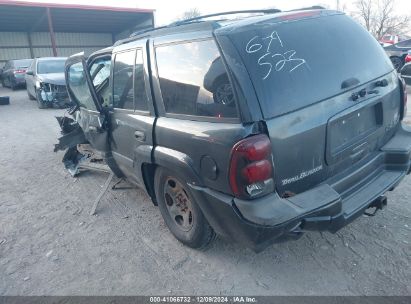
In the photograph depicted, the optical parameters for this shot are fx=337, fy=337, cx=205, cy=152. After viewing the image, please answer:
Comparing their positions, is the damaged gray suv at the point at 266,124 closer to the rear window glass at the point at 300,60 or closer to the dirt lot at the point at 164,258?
the rear window glass at the point at 300,60

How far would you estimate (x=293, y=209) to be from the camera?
7.41 ft

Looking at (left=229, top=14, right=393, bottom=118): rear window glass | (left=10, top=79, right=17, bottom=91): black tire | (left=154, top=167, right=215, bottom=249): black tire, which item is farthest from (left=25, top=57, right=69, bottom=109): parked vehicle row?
(left=229, top=14, right=393, bottom=118): rear window glass

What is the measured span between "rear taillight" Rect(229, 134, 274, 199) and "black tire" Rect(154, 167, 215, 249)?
584 mm

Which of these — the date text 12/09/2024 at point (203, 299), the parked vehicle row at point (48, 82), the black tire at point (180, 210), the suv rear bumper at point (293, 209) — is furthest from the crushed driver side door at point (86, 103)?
the parked vehicle row at point (48, 82)

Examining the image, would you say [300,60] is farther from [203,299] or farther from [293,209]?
[203,299]

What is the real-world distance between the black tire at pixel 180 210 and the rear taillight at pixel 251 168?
58 cm

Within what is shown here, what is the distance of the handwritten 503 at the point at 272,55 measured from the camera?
91.2 inches

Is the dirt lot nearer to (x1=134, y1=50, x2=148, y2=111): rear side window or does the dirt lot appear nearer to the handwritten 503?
(x1=134, y1=50, x2=148, y2=111): rear side window

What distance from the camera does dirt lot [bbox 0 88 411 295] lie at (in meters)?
2.63

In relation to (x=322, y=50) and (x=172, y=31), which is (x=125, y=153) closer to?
(x=172, y=31)

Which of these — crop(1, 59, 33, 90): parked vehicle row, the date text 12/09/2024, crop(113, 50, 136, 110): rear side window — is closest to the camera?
the date text 12/09/2024

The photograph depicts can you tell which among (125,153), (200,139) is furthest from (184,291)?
(125,153)

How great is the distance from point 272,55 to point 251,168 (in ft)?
2.66

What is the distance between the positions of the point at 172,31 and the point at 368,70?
5.57 feet
